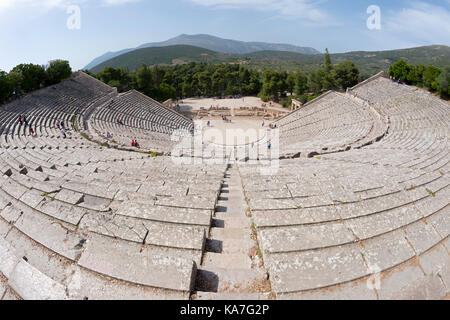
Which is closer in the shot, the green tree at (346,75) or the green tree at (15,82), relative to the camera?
the green tree at (15,82)

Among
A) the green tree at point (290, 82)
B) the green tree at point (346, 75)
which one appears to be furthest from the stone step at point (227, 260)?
the green tree at point (290, 82)

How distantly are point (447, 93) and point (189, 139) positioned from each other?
32681 mm

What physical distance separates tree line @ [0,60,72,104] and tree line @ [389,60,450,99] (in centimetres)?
5009

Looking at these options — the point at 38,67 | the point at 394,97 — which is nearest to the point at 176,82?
the point at 38,67

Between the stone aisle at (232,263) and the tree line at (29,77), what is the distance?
3066 centimetres

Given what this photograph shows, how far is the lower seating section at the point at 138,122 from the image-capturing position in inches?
842

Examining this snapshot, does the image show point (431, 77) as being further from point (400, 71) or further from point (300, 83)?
point (300, 83)

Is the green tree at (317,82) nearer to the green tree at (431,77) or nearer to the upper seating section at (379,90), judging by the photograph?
the upper seating section at (379,90)

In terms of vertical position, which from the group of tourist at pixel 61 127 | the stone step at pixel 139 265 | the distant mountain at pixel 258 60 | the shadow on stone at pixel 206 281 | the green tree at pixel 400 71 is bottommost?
the shadow on stone at pixel 206 281

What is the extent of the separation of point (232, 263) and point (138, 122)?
2674cm

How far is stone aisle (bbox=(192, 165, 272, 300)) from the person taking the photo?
3.24m

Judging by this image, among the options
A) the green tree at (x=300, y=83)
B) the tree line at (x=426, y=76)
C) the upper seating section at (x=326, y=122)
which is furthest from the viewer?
the green tree at (x=300, y=83)

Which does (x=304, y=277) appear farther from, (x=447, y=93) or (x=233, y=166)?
(x=447, y=93)

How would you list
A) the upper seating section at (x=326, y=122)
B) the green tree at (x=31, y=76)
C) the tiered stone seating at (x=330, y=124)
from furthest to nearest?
the green tree at (x=31, y=76), the upper seating section at (x=326, y=122), the tiered stone seating at (x=330, y=124)
